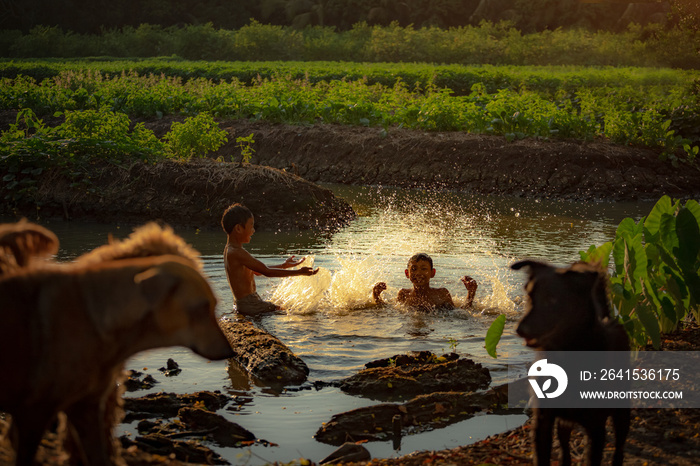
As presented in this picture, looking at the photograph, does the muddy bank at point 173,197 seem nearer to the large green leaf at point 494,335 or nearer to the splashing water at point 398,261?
the splashing water at point 398,261

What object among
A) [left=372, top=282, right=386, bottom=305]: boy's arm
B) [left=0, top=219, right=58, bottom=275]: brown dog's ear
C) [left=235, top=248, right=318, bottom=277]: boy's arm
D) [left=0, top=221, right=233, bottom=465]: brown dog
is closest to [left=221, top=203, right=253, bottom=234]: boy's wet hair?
[left=235, top=248, right=318, bottom=277]: boy's arm

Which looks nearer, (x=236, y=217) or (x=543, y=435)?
(x=543, y=435)

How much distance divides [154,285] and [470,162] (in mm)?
18046

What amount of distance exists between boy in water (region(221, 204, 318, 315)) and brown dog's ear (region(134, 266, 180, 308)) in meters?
5.56

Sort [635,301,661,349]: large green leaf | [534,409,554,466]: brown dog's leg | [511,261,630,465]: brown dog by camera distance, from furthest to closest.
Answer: [635,301,661,349]: large green leaf → [534,409,554,466]: brown dog's leg → [511,261,630,465]: brown dog

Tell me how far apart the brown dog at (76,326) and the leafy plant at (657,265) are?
3676mm

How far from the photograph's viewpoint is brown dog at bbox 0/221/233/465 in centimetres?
277

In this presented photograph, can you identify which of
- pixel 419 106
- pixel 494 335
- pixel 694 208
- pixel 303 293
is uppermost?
pixel 419 106

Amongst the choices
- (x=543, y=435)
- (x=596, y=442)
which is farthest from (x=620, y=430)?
(x=543, y=435)

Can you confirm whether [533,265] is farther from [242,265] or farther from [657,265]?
[242,265]

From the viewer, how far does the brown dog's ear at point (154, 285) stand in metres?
2.76

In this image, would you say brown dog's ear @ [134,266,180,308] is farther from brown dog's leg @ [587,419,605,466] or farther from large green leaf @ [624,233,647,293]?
large green leaf @ [624,233,647,293]

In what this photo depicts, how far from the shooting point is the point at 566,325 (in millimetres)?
3576

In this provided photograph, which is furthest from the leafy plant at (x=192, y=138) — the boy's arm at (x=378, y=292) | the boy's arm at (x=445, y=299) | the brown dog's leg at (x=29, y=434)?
the brown dog's leg at (x=29, y=434)
